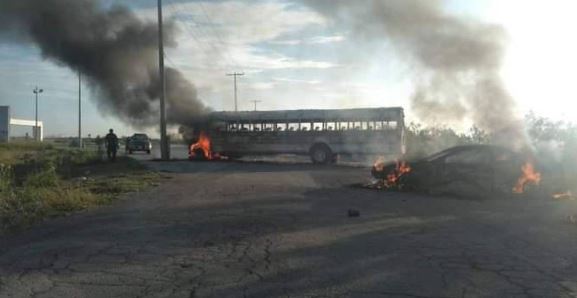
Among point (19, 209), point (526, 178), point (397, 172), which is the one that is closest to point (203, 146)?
point (397, 172)

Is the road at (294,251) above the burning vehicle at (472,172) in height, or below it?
below

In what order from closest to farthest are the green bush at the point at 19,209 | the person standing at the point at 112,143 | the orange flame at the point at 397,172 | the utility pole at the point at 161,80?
the green bush at the point at 19,209 → the orange flame at the point at 397,172 → the person standing at the point at 112,143 → the utility pole at the point at 161,80

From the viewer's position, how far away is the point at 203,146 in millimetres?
30781

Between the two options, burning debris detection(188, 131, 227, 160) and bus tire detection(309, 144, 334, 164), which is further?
burning debris detection(188, 131, 227, 160)

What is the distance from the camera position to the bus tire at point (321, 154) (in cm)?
2803

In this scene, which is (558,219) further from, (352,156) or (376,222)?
(352,156)

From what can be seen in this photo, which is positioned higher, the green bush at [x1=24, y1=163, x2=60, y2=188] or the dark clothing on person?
the dark clothing on person

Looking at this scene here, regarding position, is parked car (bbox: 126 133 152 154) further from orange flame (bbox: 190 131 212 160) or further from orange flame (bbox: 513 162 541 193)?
orange flame (bbox: 513 162 541 193)

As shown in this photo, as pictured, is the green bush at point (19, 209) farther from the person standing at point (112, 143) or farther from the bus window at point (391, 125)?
the bus window at point (391, 125)

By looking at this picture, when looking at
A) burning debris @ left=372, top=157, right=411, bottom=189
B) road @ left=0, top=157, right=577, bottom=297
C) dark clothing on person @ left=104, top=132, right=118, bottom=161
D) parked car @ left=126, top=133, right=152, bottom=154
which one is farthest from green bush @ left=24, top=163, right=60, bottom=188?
parked car @ left=126, top=133, right=152, bottom=154

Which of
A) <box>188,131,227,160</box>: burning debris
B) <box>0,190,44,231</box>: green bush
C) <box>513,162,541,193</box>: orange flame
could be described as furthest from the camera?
<box>188,131,227,160</box>: burning debris

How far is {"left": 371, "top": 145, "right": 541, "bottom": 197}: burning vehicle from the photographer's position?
Answer: 1412 cm

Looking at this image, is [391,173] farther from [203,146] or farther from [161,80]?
[203,146]

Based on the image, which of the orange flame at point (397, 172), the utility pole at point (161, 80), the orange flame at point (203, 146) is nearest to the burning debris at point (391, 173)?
the orange flame at point (397, 172)
